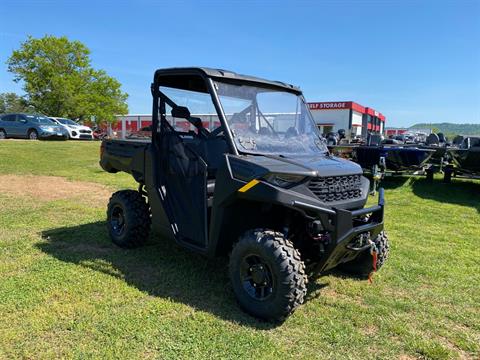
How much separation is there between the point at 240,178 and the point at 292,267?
83cm

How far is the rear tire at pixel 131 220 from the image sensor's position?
497 cm

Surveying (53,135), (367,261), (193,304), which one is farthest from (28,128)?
(367,261)

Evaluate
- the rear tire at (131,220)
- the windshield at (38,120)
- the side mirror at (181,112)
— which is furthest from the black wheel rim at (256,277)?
the windshield at (38,120)

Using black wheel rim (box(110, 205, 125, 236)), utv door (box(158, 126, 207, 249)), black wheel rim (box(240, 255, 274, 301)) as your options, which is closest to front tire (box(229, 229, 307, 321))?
black wheel rim (box(240, 255, 274, 301))

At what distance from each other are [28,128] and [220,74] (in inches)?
812

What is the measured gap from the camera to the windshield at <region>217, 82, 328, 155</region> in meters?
3.87

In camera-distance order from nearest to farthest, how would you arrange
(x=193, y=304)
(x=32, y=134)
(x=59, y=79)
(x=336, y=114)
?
(x=193, y=304) < (x=32, y=134) < (x=59, y=79) < (x=336, y=114)

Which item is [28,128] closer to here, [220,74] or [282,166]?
[220,74]

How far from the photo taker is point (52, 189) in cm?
942

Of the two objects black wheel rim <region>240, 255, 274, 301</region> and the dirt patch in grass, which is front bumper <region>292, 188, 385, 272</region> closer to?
black wheel rim <region>240, 255, 274, 301</region>

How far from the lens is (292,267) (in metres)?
3.30

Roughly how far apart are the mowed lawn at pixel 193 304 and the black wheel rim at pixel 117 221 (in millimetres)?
215

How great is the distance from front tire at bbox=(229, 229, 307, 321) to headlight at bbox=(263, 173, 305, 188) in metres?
0.43

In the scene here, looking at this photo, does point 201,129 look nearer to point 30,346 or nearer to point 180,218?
point 180,218
